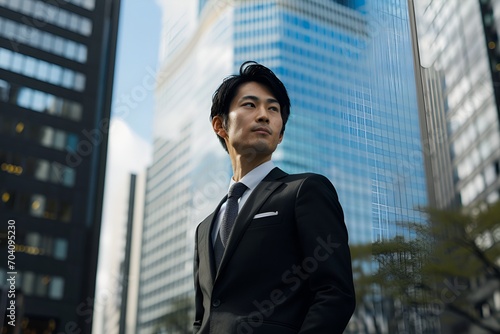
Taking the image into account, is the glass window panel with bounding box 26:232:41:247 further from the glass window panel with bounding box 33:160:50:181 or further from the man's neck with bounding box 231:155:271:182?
the man's neck with bounding box 231:155:271:182

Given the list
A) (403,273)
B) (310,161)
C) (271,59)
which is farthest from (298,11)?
(403,273)

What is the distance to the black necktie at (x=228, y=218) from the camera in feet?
5.65

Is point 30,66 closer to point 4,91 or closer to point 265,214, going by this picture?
point 4,91

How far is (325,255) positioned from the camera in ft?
4.99

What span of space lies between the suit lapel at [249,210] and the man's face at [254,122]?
0.33 ft

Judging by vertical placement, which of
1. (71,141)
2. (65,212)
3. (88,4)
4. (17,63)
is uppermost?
(88,4)

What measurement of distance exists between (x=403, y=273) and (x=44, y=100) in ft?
83.3

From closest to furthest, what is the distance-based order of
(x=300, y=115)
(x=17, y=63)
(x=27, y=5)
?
1. (x=27, y=5)
2. (x=17, y=63)
3. (x=300, y=115)

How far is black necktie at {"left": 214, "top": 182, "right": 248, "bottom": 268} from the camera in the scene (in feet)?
5.65

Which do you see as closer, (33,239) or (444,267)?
(444,267)

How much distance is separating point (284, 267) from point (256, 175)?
0.31 m

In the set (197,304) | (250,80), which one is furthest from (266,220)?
(250,80)

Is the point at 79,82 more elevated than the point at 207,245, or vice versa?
the point at 79,82

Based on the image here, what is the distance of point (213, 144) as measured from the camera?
179 feet
